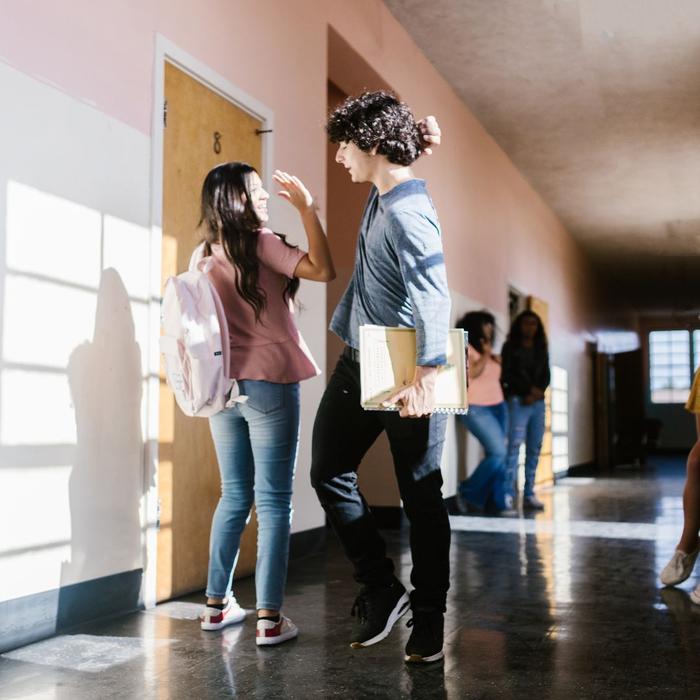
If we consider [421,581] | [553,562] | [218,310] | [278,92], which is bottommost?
[553,562]

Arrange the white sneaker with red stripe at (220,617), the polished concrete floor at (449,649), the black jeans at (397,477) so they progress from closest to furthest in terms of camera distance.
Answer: the polished concrete floor at (449,649), the black jeans at (397,477), the white sneaker with red stripe at (220,617)

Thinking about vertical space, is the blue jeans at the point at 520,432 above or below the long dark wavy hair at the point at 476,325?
below

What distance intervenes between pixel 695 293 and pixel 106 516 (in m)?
14.9

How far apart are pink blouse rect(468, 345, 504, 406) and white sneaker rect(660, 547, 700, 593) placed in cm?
282

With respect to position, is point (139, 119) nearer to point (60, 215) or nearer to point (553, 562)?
point (60, 215)

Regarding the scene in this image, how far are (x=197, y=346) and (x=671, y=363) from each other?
18.2 meters

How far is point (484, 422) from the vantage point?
5.77m

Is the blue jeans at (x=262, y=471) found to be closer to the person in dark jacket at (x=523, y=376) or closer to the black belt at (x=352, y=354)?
the black belt at (x=352, y=354)

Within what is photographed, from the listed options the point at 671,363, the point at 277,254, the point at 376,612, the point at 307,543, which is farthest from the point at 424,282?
the point at 671,363

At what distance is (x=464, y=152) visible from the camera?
6.55 metres

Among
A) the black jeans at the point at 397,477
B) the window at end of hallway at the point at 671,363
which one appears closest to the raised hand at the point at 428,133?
the black jeans at the point at 397,477

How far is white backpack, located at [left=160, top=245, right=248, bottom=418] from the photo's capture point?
218cm

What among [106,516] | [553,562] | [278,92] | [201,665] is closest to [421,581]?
[201,665]

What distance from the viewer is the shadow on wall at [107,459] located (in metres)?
2.51
